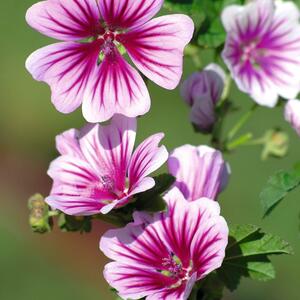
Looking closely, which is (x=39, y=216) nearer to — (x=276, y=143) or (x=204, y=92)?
(x=204, y=92)

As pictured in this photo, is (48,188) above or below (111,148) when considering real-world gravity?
below

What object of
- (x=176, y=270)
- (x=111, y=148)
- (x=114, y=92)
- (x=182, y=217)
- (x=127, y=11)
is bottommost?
(x=176, y=270)

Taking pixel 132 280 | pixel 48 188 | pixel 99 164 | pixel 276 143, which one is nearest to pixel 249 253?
pixel 132 280

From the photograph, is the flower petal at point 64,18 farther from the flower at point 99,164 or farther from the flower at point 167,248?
the flower at point 167,248

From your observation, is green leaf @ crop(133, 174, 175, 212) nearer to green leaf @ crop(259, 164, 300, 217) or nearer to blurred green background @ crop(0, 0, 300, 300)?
green leaf @ crop(259, 164, 300, 217)

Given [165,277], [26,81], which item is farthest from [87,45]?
[26,81]

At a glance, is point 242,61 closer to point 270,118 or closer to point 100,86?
point 100,86

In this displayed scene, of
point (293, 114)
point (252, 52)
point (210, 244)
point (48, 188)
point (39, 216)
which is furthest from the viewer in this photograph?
point (48, 188)
